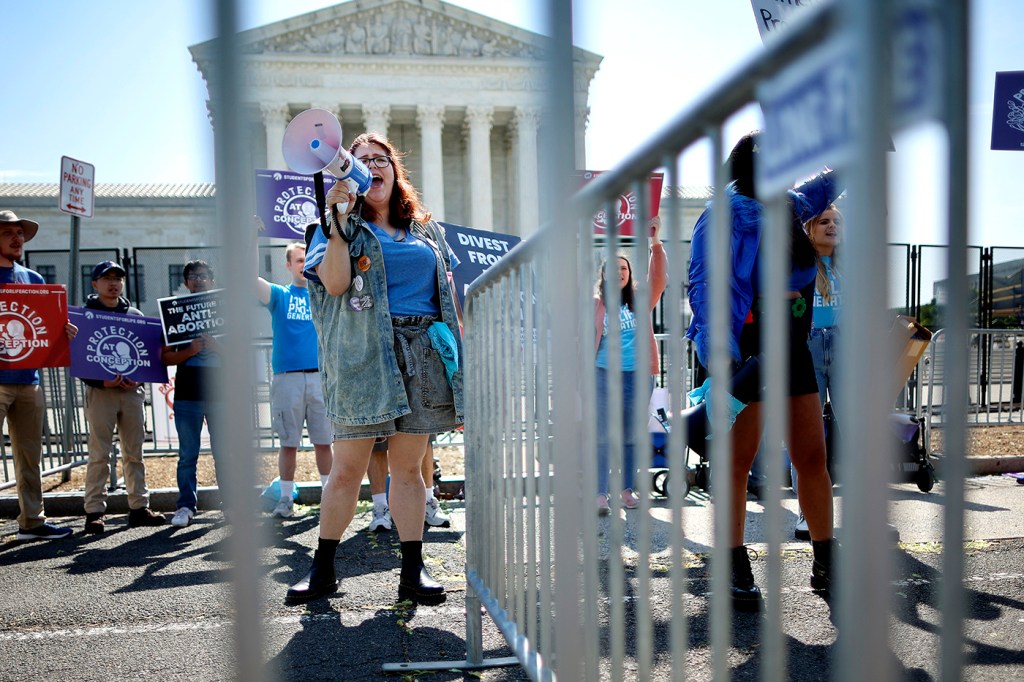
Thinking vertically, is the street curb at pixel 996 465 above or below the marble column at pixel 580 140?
below

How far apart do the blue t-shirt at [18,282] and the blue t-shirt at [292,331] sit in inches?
52.3

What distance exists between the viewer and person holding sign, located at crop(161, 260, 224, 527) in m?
5.09

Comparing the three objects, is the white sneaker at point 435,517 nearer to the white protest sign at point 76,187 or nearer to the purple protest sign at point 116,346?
the purple protest sign at point 116,346

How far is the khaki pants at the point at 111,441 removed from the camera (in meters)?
5.05

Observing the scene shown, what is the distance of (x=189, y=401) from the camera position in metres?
5.25

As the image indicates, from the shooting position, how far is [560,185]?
1.22 meters

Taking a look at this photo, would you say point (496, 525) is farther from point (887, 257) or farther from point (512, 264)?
point (887, 257)

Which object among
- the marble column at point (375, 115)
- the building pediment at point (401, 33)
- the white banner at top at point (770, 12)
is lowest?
the white banner at top at point (770, 12)

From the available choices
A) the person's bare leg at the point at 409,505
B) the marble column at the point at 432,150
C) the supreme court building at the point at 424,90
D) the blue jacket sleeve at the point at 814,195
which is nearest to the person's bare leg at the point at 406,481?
the person's bare leg at the point at 409,505

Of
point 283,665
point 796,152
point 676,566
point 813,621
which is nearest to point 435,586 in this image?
point 283,665

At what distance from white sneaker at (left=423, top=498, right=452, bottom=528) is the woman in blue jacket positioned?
2164 millimetres

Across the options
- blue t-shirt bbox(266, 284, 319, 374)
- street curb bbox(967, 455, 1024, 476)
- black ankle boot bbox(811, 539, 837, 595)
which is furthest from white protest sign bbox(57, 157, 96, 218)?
street curb bbox(967, 455, 1024, 476)

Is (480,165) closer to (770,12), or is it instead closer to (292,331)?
(292,331)

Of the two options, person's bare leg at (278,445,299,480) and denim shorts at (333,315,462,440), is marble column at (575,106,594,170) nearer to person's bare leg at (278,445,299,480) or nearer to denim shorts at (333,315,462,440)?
denim shorts at (333,315,462,440)
